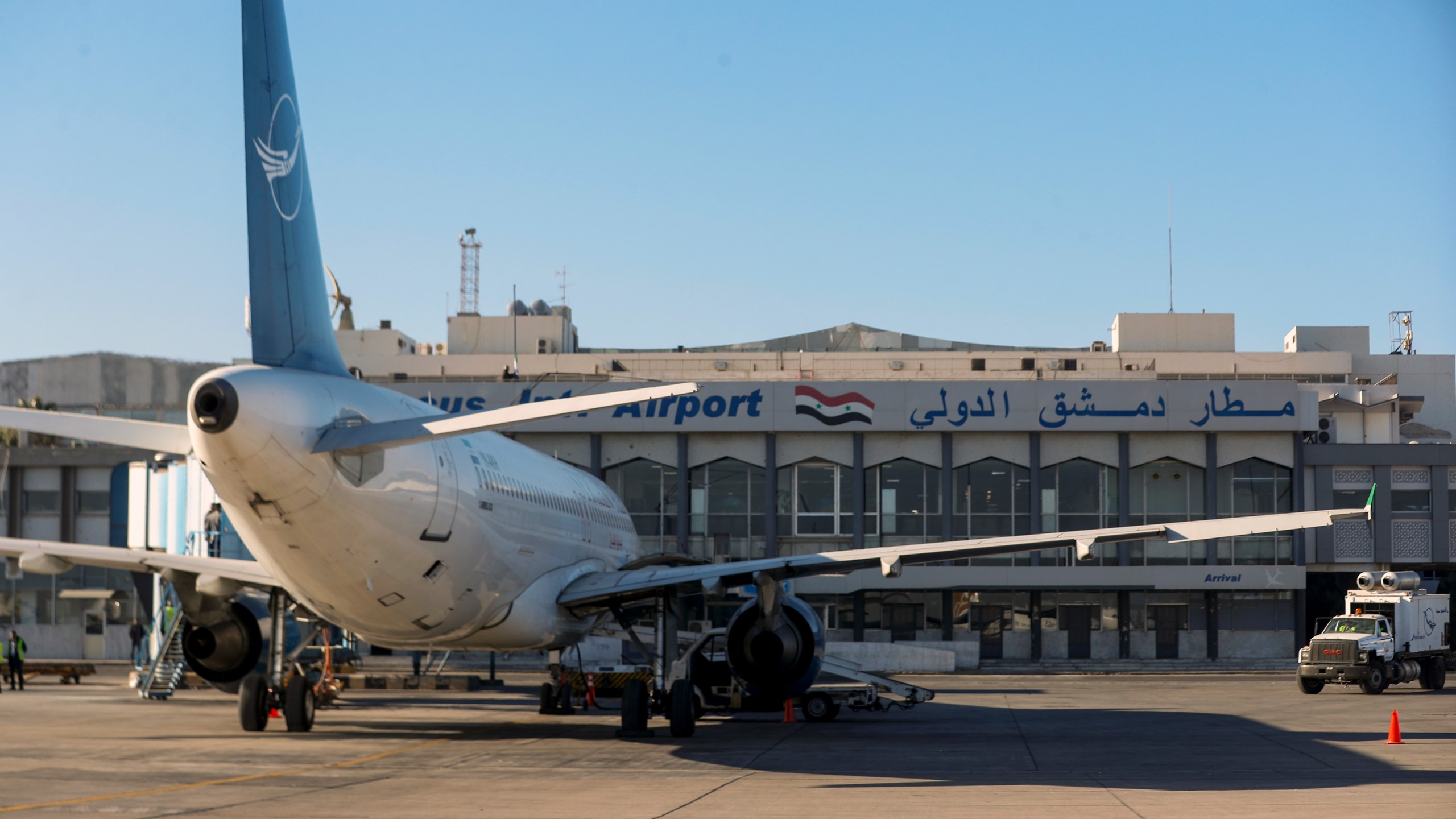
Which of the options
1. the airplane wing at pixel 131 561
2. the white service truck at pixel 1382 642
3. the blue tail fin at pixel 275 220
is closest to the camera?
the blue tail fin at pixel 275 220

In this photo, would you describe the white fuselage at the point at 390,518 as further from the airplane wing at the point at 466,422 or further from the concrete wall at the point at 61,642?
the concrete wall at the point at 61,642

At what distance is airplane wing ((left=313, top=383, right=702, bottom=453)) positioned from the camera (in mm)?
14031

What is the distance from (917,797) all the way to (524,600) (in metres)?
9.61

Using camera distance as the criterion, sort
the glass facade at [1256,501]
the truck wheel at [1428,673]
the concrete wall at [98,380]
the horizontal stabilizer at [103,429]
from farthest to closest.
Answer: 1. the glass facade at [1256,501]
2. the truck wheel at [1428,673]
3. the concrete wall at [98,380]
4. the horizontal stabilizer at [103,429]

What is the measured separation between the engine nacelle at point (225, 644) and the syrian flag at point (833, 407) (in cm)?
3351

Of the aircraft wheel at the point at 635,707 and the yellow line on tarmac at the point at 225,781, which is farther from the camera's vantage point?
the aircraft wheel at the point at 635,707

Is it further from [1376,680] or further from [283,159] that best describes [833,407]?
[283,159]

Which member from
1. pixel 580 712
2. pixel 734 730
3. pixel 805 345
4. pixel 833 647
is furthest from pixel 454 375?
pixel 734 730

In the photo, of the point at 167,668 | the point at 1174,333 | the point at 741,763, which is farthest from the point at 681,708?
the point at 1174,333

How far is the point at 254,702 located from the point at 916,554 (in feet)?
34.4

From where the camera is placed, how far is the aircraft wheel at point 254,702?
69.1ft

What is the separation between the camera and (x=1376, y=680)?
3422cm

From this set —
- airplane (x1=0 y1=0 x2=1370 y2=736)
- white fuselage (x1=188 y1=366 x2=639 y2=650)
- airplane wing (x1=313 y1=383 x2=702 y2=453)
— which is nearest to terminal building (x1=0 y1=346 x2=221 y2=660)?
airplane (x1=0 y1=0 x2=1370 y2=736)

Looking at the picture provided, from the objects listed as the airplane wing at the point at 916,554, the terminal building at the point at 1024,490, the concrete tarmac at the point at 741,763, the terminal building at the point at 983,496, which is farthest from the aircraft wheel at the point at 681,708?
the terminal building at the point at 983,496
